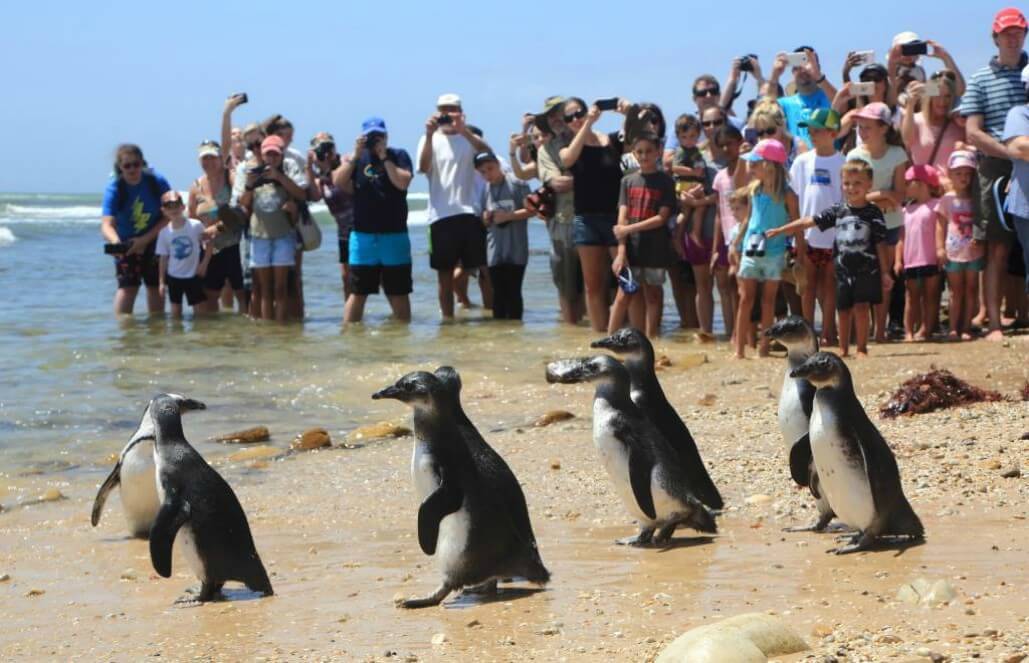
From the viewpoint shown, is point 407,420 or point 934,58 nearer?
point 407,420

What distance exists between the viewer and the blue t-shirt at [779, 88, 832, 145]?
12898mm

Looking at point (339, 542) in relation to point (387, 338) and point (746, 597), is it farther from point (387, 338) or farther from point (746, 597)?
point (387, 338)

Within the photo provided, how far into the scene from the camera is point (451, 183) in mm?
14633

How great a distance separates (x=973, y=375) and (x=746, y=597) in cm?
533

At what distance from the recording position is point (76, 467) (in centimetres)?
918

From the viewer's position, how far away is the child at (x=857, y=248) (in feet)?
35.4

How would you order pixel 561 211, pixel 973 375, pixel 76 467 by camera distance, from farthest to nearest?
pixel 561 211, pixel 973 375, pixel 76 467

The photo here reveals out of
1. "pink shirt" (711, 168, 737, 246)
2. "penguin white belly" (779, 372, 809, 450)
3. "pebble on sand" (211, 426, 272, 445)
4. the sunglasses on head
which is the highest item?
the sunglasses on head

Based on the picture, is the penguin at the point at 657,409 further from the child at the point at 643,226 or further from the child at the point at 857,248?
the child at the point at 643,226

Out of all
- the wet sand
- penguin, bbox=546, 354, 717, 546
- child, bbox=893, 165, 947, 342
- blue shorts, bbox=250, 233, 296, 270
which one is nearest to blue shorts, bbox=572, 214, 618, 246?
child, bbox=893, 165, 947, 342

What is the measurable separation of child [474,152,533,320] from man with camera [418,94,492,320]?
0.41 ft

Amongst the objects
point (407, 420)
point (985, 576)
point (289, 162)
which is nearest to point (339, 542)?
point (985, 576)

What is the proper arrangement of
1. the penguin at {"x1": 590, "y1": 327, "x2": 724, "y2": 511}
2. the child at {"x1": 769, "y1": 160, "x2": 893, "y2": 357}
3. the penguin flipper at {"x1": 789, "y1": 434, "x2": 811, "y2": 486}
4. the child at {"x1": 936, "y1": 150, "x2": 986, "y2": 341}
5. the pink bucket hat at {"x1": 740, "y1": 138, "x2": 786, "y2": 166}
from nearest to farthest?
the penguin flipper at {"x1": 789, "y1": 434, "x2": 811, "y2": 486}
the penguin at {"x1": 590, "y1": 327, "x2": 724, "y2": 511}
the child at {"x1": 769, "y1": 160, "x2": 893, "y2": 357}
the pink bucket hat at {"x1": 740, "y1": 138, "x2": 786, "y2": 166}
the child at {"x1": 936, "y1": 150, "x2": 986, "y2": 341}

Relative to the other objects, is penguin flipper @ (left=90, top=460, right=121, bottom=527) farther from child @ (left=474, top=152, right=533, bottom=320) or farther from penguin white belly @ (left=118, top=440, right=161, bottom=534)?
child @ (left=474, top=152, right=533, bottom=320)
